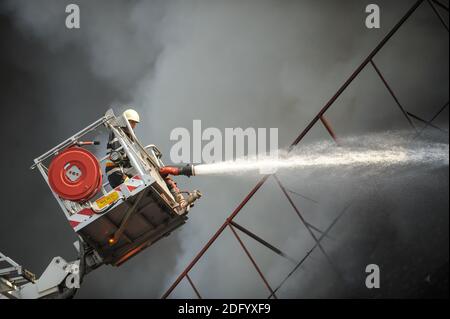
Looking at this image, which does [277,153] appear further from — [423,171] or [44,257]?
[44,257]

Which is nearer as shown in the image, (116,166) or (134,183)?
(134,183)

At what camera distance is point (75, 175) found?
1015 cm

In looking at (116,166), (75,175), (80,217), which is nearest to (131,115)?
(116,166)

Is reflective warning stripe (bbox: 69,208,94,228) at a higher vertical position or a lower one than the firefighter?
lower

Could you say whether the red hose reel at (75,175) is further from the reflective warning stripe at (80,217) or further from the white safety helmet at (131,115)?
the white safety helmet at (131,115)

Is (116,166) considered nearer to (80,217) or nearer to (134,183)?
(134,183)

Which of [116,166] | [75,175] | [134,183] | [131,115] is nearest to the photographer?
[134,183]

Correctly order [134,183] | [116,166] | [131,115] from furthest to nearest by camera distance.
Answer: [131,115] < [116,166] < [134,183]

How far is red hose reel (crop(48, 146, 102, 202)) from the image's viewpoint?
1002 centimetres

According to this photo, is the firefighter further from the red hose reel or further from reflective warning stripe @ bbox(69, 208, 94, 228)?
reflective warning stripe @ bbox(69, 208, 94, 228)

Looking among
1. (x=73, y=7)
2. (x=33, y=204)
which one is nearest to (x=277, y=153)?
(x=73, y=7)

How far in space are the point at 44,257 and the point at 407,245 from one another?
449 inches

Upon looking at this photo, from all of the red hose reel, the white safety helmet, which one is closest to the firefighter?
the red hose reel

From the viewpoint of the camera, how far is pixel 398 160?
39.1ft
